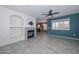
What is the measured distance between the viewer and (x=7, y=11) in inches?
204

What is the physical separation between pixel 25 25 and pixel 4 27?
8.32 feet

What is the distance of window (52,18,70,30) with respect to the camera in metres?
7.86

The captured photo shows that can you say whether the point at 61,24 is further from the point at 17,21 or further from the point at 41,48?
the point at 41,48

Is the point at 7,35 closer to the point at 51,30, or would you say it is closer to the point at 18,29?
the point at 18,29

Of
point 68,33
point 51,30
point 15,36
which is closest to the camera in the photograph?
point 15,36

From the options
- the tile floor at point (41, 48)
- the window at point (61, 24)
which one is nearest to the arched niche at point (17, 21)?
the tile floor at point (41, 48)

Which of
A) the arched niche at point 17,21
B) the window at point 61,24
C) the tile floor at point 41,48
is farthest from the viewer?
the window at point 61,24

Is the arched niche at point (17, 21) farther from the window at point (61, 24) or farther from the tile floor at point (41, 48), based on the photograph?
the window at point (61, 24)

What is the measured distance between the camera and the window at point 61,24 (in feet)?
25.8

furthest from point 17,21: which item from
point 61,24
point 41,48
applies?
point 61,24

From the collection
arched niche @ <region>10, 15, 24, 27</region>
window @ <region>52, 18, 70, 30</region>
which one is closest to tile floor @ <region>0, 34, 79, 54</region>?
arched niche @ <region>10, 15, 24, 27</region>

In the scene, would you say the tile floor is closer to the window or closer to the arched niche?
the arched niche
